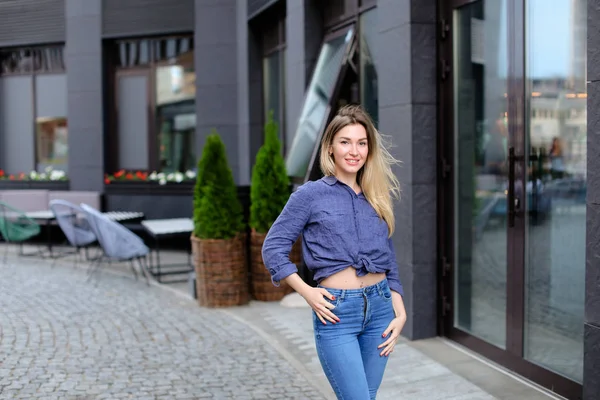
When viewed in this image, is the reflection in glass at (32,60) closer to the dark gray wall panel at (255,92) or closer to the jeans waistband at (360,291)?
the dark gray wall panel at (255,92)

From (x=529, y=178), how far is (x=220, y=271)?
3.83m

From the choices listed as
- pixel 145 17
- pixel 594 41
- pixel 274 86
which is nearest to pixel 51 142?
pixel 145 17

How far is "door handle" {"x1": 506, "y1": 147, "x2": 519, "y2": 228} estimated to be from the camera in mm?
5203

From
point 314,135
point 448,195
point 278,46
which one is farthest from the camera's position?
point 278,46

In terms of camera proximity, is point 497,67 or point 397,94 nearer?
point 497,67

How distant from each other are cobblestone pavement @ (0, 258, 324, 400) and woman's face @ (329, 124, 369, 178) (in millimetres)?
2402

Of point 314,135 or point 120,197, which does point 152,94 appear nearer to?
point 120,197

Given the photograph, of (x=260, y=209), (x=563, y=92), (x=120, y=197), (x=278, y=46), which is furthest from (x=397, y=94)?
(x=120, y=197)

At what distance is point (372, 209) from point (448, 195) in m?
3.25

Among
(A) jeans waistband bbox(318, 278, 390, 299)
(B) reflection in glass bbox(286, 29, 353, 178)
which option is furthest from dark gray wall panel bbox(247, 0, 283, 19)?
(A) jeans waistband bbox(318, 278, 390, 299)

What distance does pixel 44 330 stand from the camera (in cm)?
707

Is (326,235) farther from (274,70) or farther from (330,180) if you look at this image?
(274,70)

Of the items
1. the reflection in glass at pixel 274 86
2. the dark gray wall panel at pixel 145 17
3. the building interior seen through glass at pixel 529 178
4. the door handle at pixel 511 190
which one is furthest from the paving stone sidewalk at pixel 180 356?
the dark gray wall panel at pixel 145 17

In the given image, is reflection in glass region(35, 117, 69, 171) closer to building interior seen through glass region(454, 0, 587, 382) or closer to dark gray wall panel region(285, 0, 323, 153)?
dark gray wall panel region(285, 0, 323, 153)
